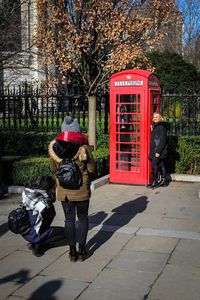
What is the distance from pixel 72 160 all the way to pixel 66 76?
762 cm

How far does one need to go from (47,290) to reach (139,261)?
50.2 inches

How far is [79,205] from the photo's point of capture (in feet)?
17.6

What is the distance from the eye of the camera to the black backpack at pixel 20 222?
5570 mm

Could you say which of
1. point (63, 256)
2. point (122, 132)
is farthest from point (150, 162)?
→ point (63, 256)


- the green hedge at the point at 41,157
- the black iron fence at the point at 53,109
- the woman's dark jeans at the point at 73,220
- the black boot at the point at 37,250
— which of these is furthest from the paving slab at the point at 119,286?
the black iron fence at the point at 53,109

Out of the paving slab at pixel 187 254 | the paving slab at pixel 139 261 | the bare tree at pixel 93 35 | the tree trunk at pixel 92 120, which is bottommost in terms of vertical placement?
the paving slab at pixel 139 261

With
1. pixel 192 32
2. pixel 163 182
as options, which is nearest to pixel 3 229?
pixel 163 182

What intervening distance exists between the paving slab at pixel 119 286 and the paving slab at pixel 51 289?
0.11 metres

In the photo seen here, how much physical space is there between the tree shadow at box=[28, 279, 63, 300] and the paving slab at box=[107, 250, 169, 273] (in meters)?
0.74

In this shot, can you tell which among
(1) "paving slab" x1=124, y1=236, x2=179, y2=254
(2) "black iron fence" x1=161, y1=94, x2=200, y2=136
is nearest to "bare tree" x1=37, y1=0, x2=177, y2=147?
(2) "black iron fence" x1=161, y1=94, x2=200, y2=136

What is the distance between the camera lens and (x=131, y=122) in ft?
33.1

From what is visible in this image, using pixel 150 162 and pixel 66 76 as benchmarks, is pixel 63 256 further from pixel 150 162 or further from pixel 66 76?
pixel 66 76

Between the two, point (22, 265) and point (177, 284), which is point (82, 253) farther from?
point (177, 284)

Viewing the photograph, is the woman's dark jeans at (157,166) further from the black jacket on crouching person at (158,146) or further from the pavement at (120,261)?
the pavement at (120,261)
